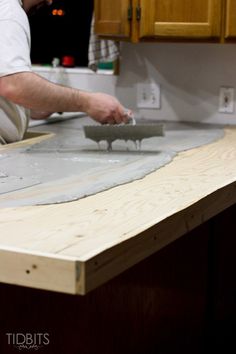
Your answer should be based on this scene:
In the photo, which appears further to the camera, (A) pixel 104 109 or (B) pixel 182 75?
(B) pixel 182 75

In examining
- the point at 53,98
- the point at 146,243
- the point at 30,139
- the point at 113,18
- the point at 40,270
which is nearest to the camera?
the point at 40,270

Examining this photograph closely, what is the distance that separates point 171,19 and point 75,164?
3.02 ft

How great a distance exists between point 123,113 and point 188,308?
26.4 inches

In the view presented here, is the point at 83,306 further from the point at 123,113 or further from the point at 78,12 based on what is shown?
the point at 78,12

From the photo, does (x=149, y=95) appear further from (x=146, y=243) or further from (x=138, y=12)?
(x=146, y=243)

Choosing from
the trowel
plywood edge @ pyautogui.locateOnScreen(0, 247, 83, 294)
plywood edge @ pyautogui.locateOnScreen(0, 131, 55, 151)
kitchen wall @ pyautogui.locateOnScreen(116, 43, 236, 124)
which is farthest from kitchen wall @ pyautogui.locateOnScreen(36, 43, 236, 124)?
plywood edge @ pyautogui.locateOnScreen(0, 247, 83, 294)

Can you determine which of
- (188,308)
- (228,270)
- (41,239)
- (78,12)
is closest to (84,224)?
(41,239)

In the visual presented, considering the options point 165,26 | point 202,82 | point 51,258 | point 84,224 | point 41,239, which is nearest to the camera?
point 51,258

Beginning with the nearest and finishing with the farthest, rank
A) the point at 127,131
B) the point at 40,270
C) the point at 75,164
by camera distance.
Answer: the point at 40,270
the point at 75,164
the point at 127,131

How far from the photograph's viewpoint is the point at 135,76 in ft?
10.4

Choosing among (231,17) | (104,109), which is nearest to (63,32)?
(231,17)

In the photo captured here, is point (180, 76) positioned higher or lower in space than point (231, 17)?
lower

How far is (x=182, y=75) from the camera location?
308cm

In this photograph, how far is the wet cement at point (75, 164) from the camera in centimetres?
166
